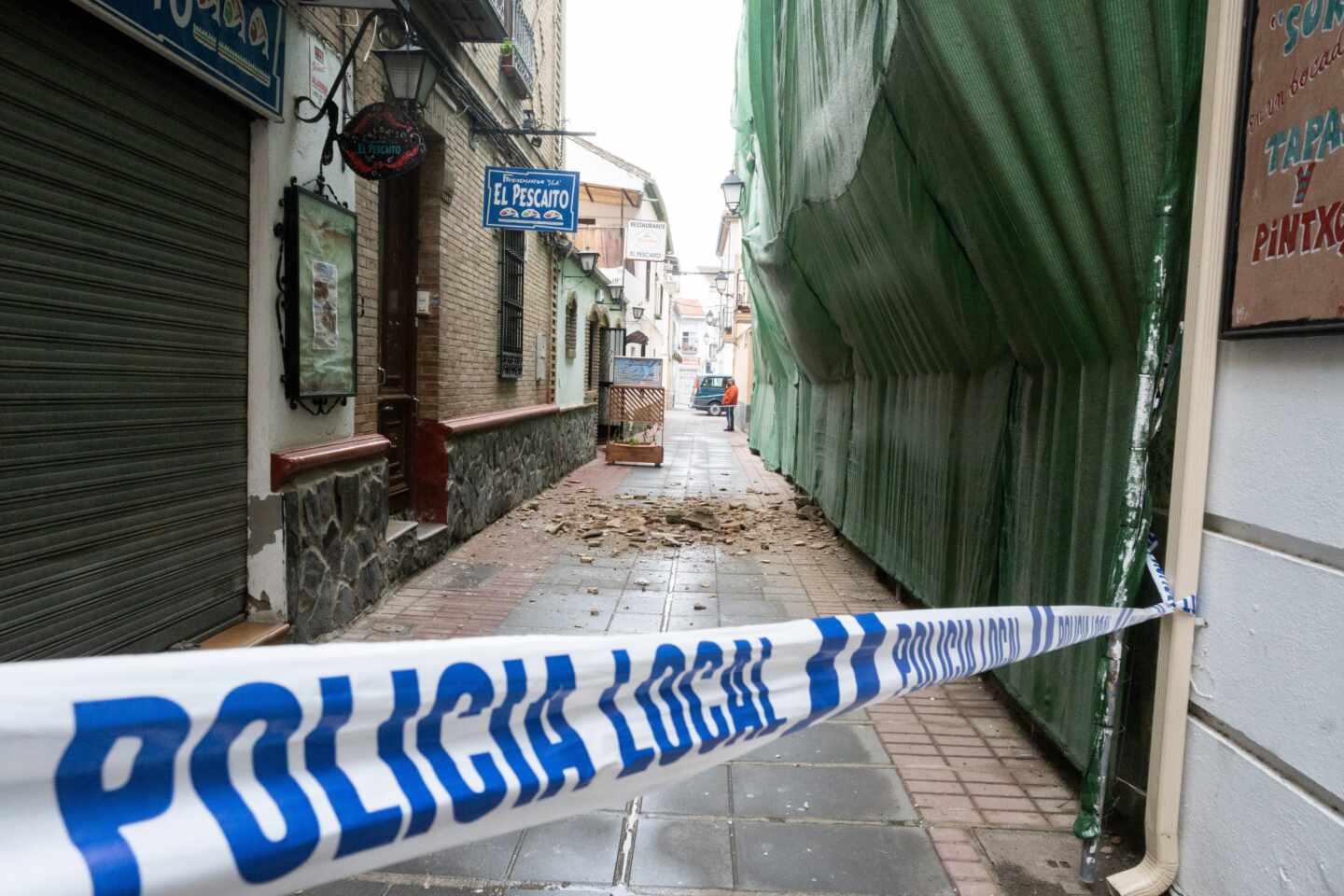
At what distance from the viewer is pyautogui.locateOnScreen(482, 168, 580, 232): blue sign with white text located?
26.2 feet

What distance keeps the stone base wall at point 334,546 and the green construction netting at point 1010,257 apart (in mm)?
3502

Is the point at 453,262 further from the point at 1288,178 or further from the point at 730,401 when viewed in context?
the point at 730,401

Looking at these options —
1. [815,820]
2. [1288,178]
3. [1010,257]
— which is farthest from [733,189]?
[1288,178]

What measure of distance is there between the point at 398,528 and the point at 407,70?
10.7 feet

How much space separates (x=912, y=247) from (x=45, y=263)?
378 cm

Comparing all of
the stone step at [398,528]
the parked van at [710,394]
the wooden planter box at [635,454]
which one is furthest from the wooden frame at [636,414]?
the parked van at [710,394]

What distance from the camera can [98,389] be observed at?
129 inches

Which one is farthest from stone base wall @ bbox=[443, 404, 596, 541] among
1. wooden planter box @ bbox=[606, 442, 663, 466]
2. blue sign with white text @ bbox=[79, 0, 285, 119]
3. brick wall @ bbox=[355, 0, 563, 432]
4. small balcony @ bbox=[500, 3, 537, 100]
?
small balcony @ bbox=[500, 3, 537, 100]

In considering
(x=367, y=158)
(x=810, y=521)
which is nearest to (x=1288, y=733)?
(x=367, y=158)

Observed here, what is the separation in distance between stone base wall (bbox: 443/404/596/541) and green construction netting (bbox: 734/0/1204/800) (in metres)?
3.67

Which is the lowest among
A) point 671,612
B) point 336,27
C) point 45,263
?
point 671,612

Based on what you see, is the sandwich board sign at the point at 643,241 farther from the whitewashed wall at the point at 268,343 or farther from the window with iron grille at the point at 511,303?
the whitewashed wall at the point at 268,343

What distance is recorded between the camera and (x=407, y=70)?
5.68 m

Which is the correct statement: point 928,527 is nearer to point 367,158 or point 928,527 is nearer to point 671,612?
point 671,612
